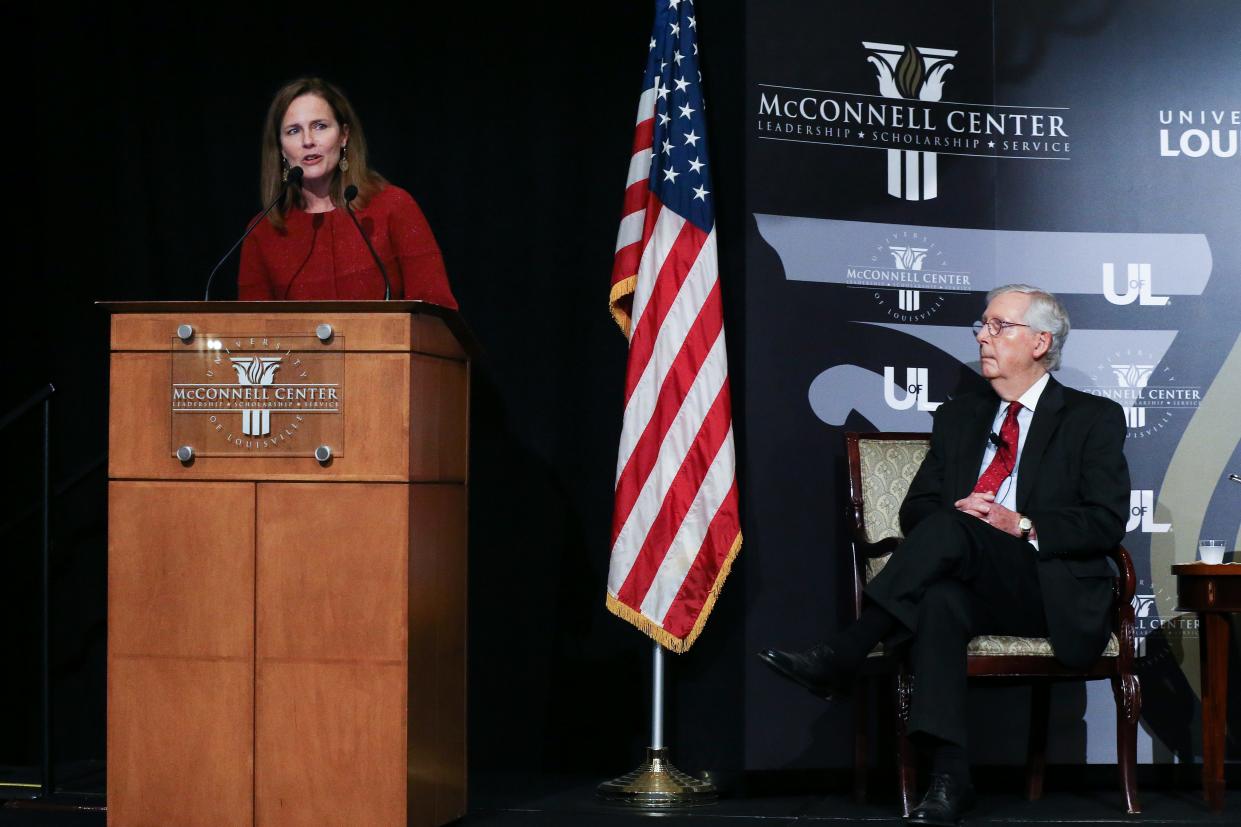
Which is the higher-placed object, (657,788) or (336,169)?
(336,169)

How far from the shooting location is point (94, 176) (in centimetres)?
500

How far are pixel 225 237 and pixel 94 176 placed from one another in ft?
1.75

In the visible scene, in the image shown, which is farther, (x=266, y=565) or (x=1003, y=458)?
(x=1003, y=458)

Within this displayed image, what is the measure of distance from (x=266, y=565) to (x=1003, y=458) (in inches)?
83.6

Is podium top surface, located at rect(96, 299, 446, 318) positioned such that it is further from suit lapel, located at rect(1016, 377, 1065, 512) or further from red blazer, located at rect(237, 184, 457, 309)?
suit lapel, located at rect(1016, 377, 1065, 512)

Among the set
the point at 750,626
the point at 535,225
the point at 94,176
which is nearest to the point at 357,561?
the point at 750,626

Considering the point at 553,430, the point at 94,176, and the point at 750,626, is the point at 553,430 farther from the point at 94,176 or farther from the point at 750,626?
the point at 94,176

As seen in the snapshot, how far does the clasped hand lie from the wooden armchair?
11.3 inches

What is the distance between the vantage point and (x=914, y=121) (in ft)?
15.4

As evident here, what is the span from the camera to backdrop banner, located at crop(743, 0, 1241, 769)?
179 inches

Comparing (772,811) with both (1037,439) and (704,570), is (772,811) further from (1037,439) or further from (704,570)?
(1037,439)

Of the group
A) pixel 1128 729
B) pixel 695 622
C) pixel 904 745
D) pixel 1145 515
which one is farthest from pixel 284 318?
pixel 1145 515

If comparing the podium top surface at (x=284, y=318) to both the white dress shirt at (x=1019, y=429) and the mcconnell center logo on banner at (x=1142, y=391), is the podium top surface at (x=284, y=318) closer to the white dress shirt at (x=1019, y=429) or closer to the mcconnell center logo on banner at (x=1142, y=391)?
the white dress shirt at (x=1019, y=429)

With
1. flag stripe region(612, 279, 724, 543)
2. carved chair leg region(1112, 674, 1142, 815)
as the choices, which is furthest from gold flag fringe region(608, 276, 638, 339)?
carved chair leg region(1112, 674, 1142, 815)
